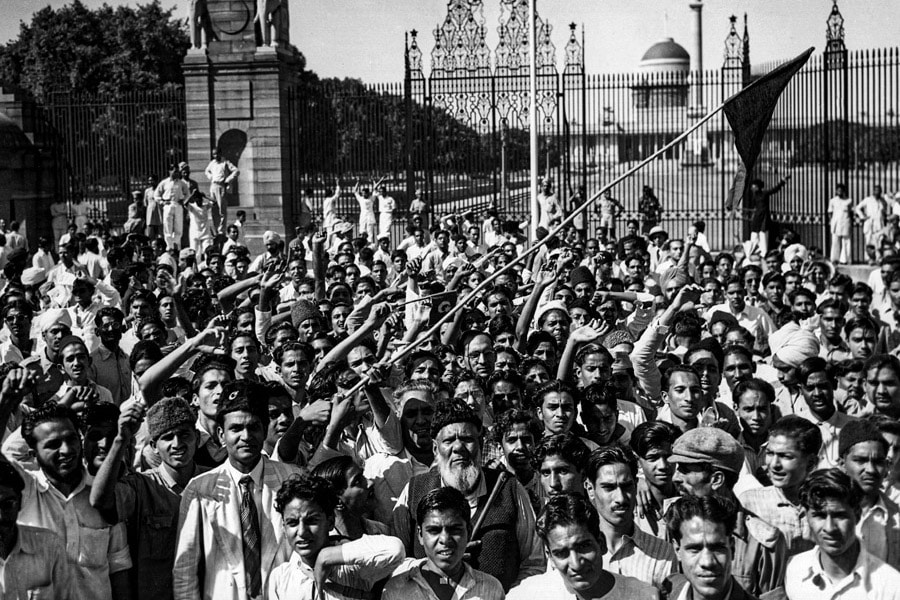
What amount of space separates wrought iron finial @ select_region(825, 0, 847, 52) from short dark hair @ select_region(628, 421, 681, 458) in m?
16.7

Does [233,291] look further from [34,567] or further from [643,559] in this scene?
[643,559]

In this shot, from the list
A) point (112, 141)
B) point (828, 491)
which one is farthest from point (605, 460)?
point (112, 141)

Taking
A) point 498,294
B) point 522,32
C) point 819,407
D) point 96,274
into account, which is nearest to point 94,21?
point 522,32

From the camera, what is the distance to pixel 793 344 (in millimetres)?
9156

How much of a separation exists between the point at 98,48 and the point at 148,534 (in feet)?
141

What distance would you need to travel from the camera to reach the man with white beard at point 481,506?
5215 mm

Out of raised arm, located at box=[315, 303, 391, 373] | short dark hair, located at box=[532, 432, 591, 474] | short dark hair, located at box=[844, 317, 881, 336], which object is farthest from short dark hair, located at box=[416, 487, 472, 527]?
→ short dark hair, located at box=[844, 317, 881, 336]

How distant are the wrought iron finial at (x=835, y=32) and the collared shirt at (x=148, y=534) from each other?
18.0 m

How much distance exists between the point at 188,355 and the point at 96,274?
8.90 m

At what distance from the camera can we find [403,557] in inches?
188

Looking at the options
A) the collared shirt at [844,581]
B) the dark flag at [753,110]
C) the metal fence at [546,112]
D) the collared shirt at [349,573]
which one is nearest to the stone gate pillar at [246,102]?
the metal fence at [546,112]

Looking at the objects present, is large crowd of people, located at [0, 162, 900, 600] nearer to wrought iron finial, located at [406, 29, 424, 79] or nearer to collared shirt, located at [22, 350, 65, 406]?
collared shirt, located at [22, 350, 65, 406]

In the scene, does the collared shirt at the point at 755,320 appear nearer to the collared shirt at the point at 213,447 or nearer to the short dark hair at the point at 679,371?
the short dark hair at the point at 679,371

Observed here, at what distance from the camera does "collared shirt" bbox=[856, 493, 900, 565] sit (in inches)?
205
